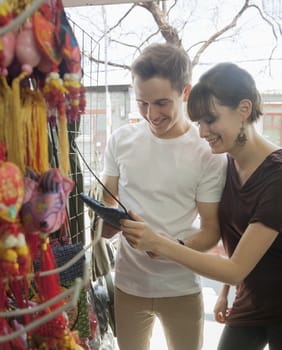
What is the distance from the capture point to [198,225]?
0.96m

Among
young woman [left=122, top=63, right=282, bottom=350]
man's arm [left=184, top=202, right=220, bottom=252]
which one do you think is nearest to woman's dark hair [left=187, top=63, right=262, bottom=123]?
young woman [left=122, top=63, right=282, bottom=350]

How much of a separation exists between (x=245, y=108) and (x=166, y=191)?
28 cm

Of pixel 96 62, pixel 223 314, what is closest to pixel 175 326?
pixel 223 314

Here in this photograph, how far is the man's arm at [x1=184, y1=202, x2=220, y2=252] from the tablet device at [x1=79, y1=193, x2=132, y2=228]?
0.24 metres

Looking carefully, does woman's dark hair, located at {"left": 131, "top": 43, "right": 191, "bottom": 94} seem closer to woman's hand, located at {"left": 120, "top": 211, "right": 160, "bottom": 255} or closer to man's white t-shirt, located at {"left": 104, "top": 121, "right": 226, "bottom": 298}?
man's white t-shirt, located at {"left": 104, "top": 121, "right": 226, "bottom": 298}

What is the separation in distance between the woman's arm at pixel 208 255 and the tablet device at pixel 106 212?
16 millimetres

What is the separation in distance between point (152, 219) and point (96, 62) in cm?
56

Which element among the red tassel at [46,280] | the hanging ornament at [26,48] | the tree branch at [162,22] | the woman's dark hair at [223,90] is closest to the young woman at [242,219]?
the woman's dark hair at [223,90]

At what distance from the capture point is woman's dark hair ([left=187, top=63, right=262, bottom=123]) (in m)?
0.78

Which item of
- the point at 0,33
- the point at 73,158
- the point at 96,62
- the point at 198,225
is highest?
the point at 96,62

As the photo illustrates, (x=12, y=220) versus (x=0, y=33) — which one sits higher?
(x=0, y=33)

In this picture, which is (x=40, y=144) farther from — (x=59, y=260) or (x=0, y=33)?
(x=59, y=260)

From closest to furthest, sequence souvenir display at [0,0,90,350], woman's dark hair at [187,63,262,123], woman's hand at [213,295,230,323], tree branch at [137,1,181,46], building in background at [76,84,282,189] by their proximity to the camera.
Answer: souvenir display at [0,0,90,350], woman's dark hair at [187,63,262,123], woman's hand at [213,295,230,323], building in background at [76,84,282,189], tree branch at [137,1,181,46]

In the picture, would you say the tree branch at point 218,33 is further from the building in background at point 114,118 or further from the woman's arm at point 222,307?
the woman's arm at point 222,307
